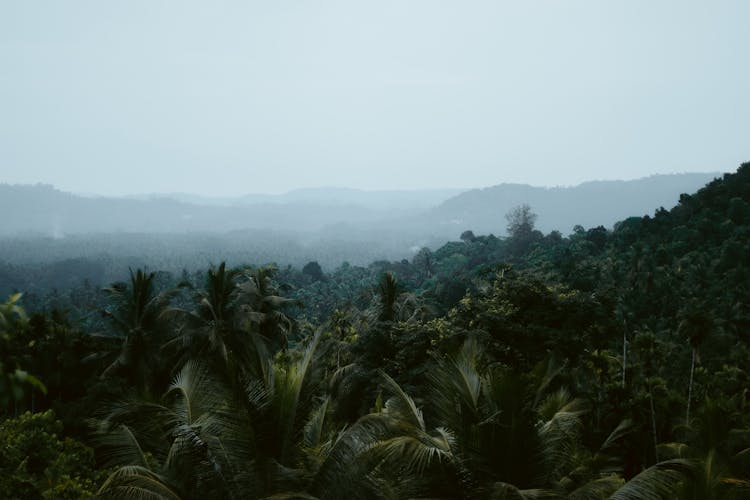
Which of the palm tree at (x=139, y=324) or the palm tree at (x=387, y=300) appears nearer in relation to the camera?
the palm tree at (x=139, y=324)

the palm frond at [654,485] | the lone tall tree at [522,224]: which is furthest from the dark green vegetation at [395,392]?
the lone tall tree at [522,224]

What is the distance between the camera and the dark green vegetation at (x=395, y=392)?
625cm

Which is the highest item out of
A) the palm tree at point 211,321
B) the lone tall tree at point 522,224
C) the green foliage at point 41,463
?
the lone tall tree at point 522,224

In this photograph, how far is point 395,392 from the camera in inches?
281

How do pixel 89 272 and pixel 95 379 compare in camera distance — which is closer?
pixel 95 379

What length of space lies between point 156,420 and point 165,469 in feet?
3.05

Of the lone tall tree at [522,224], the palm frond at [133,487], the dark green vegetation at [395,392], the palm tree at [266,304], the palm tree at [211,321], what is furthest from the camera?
the lone tall tree at [522,224]

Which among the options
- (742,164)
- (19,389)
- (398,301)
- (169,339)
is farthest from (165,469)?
(742,164)

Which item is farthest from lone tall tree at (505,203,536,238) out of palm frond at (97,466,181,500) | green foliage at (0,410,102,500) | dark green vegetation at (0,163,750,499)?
palm frond at (97,466,181,500)

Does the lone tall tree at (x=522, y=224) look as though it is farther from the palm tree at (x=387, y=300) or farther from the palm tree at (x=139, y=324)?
the palm tree at (x=139, y=324)

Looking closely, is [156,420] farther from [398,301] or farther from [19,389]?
[398,301]

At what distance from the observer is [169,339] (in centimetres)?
2100

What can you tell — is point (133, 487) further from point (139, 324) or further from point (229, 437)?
point (139, 324)

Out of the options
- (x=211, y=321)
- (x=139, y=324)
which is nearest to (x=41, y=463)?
(x=139, y=324)
